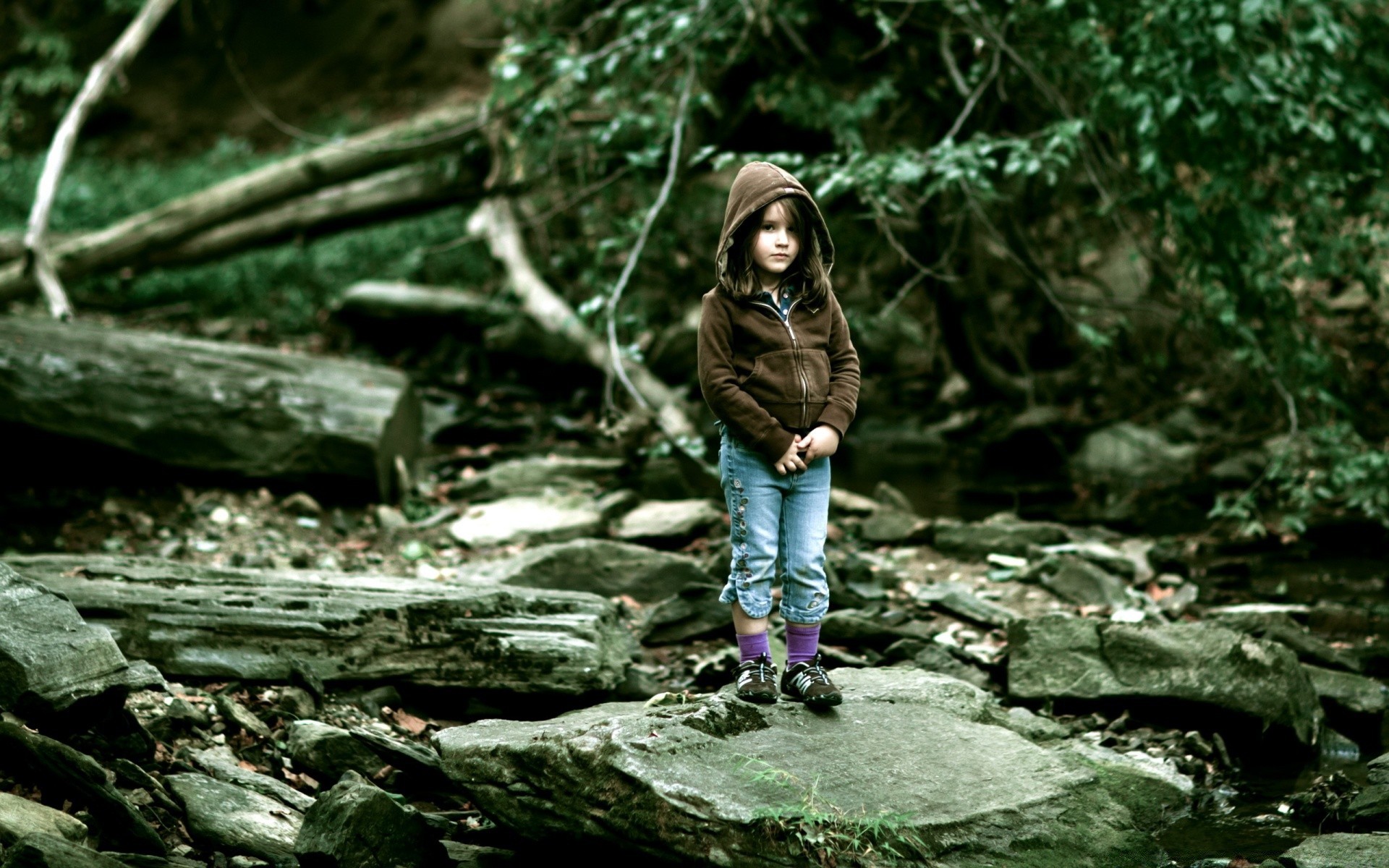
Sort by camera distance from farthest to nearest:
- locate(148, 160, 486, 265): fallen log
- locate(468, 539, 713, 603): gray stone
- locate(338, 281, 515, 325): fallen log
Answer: locate(338, 281, 515, 325): fallen log → locate(148, 160, 486, 265): fallen log → locate(468, 539, 713, 603): gray stone

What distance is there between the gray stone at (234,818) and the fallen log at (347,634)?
77 cm

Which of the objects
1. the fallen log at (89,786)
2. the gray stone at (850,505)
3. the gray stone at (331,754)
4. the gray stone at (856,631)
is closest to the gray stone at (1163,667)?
the gray stone at (856,631)

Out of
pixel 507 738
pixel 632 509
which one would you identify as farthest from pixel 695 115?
pixel 507 738

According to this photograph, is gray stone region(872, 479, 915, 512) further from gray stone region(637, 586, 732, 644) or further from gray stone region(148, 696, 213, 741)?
gray stone region(148, 696, 213, 741)

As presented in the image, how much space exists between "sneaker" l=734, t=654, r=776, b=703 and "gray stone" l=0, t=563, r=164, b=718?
1.71 m

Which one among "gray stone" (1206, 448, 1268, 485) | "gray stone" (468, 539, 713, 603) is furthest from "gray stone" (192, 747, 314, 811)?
"gray stone" (1206, 448, 1268, 485)

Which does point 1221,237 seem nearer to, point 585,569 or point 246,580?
point 585,569

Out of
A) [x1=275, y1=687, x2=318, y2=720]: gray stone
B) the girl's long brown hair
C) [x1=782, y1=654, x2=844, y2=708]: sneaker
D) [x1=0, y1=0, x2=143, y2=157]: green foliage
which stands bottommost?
[x1=275, y1=687, x2=318, y2=720]: gray stone

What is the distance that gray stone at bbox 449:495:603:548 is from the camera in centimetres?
663

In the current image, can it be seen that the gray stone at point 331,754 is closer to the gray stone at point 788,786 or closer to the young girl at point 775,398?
the gray stone at point 788,786

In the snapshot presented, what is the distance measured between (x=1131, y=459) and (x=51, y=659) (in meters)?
7.41

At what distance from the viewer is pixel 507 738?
3.31 metres

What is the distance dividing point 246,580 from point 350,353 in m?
6.20

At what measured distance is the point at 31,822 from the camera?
289cm
